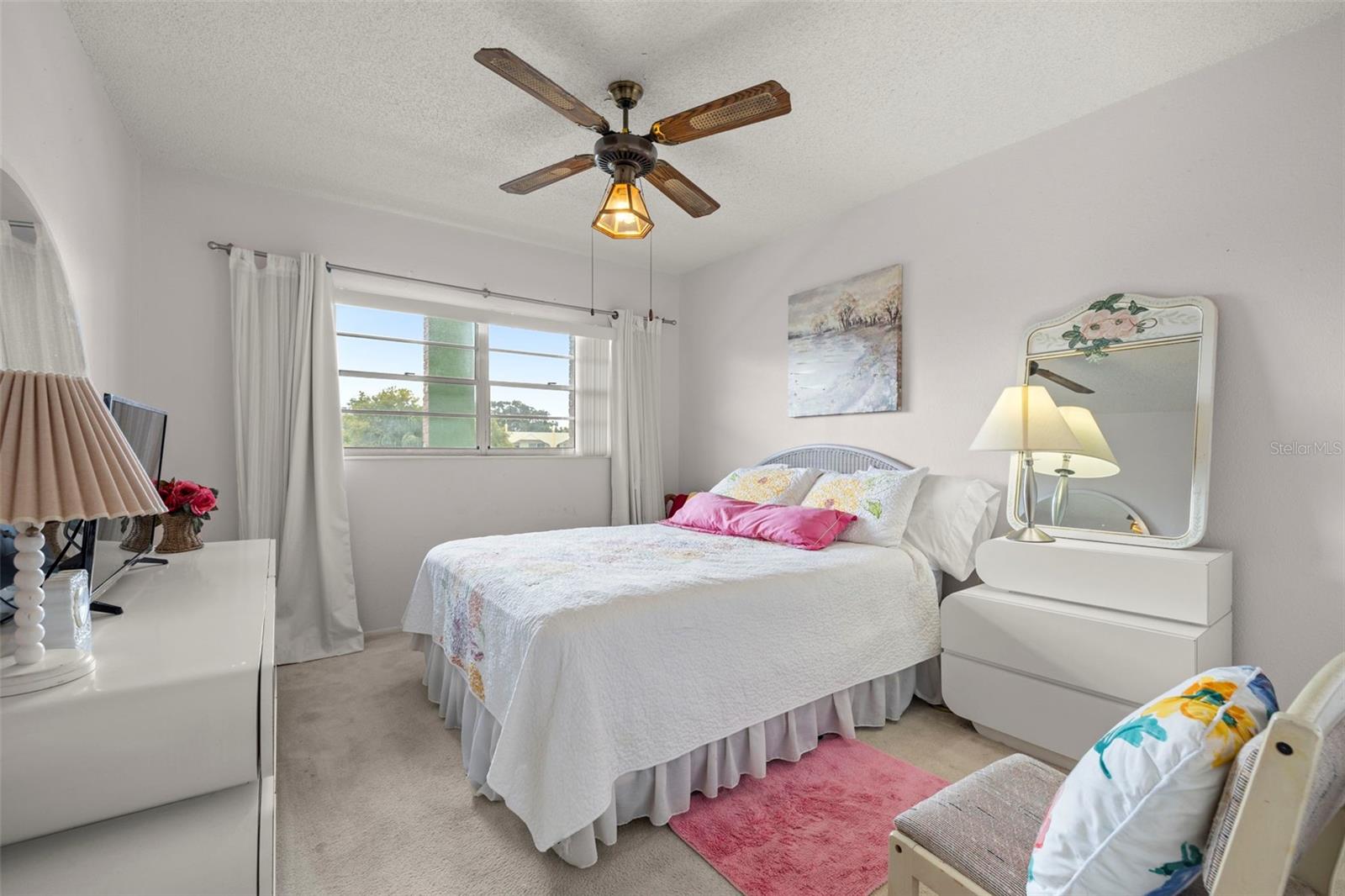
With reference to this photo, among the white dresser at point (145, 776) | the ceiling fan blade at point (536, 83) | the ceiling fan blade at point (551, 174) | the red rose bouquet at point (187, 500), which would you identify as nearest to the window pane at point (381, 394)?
the red rose bouquet at point (187, 500)

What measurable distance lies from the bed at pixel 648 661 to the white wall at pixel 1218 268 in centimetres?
107

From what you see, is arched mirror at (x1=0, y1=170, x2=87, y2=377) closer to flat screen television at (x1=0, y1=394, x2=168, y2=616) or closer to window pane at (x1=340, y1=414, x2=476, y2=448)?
flat screen television at (x1=0, y1=394, x2=168, y2=616)

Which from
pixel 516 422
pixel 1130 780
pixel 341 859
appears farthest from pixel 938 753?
pixel 516 422

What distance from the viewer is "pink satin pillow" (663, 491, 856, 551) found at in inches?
108

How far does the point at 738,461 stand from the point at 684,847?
284cm

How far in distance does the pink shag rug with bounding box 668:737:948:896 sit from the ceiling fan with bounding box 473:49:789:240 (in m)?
2.09

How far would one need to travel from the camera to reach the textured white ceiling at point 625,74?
1959mm

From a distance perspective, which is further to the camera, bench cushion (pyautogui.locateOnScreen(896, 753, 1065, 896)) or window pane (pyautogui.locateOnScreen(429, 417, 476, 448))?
window pane (pyautogui.locateOnScreen(429, 417, 476, 448))

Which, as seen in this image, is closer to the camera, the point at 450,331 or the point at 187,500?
the point at 187,500

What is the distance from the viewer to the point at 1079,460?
8.34 feet

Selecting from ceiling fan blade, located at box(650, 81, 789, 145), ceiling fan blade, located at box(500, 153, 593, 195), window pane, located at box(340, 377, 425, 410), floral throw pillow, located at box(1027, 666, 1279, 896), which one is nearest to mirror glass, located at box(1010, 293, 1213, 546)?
ceiling fan blade, located at box(650, 81, 789, 145)

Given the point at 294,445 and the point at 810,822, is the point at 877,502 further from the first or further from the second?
the point at 294,445

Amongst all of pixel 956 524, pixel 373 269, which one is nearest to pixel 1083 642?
pixel 956 524

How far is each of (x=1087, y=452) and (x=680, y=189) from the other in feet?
6.67
